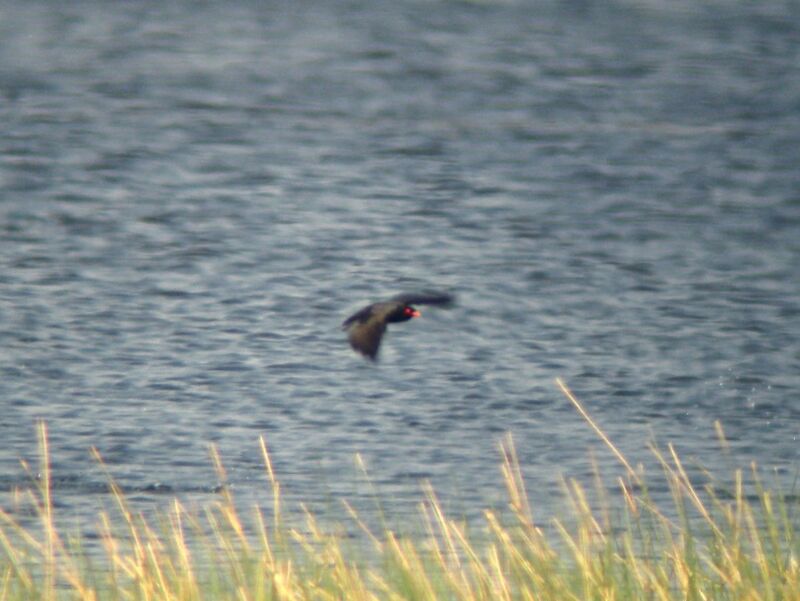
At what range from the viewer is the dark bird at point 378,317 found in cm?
638

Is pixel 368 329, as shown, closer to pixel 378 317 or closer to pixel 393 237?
pixel 378 317

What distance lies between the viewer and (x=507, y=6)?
1619 cm

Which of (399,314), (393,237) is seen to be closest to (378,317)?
(399,314)

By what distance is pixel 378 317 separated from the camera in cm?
654

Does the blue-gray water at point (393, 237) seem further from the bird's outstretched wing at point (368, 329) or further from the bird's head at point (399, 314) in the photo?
the bird's head at point (399, 314)

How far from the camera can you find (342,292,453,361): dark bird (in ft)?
20.9

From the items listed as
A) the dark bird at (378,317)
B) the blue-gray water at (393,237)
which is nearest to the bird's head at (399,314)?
Answer: the dark bird at (378,317)

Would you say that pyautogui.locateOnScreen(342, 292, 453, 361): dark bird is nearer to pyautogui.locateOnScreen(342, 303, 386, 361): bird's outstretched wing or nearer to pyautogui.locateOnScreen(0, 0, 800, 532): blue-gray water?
pyautogui.locateOnScreen(342, 303, 386, 361): bird's outstretched wing

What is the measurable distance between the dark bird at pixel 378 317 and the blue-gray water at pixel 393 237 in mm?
628

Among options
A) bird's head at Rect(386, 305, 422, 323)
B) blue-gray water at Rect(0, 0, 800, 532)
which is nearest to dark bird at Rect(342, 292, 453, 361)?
bird's head at Rect(386, 305, 422, 323)

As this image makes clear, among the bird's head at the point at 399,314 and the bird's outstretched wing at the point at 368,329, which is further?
the bird's head at the point at 399,314

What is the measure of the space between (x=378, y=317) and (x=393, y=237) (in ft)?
15.7

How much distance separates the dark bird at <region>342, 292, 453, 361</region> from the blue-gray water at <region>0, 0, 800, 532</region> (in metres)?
0.63

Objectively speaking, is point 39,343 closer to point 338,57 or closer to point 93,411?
point 93,411
